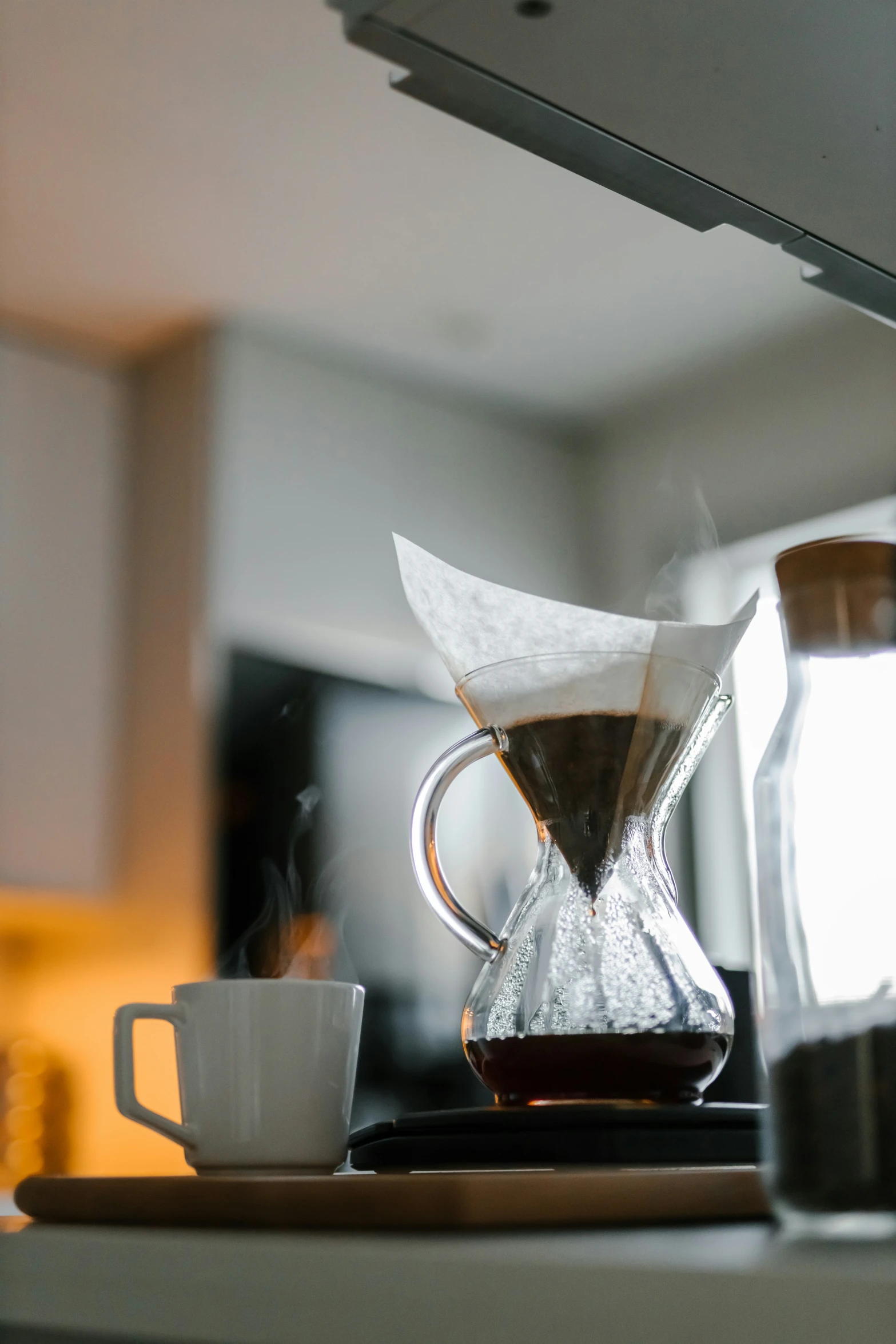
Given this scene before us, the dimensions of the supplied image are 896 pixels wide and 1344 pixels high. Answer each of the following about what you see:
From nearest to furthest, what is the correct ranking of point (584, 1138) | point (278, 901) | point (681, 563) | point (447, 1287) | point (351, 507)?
1. point (447, 1287)
2. point (584, 1138)
3. point (681, 563)
4. point (278, 901)
5. point (351, 507)

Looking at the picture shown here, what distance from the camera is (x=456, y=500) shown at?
121 inches

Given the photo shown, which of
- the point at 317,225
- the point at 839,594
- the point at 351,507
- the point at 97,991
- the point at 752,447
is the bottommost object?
the point at 97,991

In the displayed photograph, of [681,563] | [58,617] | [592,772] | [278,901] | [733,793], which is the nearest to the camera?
[592,772]

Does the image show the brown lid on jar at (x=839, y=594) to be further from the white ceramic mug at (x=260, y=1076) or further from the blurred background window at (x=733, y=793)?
the blurred background window at (x=733, y=793)

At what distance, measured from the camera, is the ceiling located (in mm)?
2104

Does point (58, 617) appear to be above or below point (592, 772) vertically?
above

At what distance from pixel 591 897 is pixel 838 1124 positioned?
21 cm

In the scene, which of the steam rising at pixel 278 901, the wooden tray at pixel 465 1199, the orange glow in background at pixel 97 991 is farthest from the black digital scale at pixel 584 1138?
the orange glow in background at pixel 97 991

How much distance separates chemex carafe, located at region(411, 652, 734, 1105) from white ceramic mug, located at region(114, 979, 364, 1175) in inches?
2.4

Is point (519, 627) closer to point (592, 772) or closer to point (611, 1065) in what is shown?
point (592, 772)

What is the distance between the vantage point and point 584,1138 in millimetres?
476

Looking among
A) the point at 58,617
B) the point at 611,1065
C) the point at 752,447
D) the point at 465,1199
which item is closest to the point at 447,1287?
the point at 465,1199

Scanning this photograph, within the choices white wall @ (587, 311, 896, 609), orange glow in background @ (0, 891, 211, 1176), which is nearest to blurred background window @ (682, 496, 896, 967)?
white wall @ (587, 311, 896, 609)

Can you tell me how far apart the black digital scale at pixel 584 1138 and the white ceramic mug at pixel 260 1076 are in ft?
0.27
